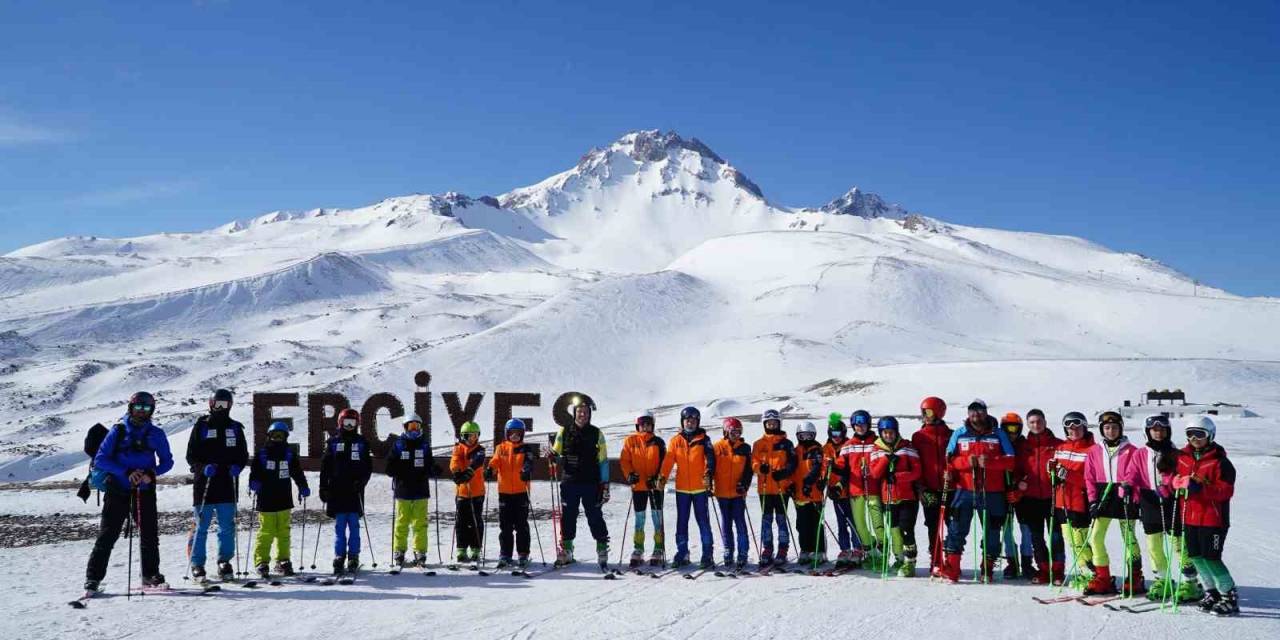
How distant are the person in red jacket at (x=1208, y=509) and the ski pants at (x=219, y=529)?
11836 millimetres

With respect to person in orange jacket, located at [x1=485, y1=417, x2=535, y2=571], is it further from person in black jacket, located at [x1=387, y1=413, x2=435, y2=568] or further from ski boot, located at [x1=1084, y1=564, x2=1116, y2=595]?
ski boot, located at [x1=1084, y1=564, x2=1116, y2=595]

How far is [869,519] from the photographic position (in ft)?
37.8

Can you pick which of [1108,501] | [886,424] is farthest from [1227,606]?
[886,424]

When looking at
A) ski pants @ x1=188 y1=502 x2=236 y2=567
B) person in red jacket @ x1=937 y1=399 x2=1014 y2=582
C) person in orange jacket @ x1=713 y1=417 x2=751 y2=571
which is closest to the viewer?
person in red jacket @ x1=937 y1=399 x2=1014 y2=582

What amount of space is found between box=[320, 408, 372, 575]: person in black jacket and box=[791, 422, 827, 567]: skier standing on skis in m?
6.26

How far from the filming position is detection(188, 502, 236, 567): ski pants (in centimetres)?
1088

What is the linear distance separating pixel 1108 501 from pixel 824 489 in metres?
3.63

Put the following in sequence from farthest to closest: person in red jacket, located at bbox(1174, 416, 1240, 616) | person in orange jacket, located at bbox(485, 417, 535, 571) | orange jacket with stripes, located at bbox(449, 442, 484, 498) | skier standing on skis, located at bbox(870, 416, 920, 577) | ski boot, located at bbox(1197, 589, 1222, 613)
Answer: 1. orange jacket with stripes, located at bbox(449, 442, 484, 498)
2. person in orange jacket, located at bbox(485, 417, 535, 571)
3. skier standing on skis, located at bbox(870, 416, 920, 577)
4. ski boot, located at bbox(1197, 589, 1222, 613)
5. person in red jacket, located at bbox(1174, 416, 1240, 616)

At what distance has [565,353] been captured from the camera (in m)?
63.6

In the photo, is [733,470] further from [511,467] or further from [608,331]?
[608,331]

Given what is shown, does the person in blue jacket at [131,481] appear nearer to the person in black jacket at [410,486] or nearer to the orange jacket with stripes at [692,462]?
the person in black jacket at [410,486]

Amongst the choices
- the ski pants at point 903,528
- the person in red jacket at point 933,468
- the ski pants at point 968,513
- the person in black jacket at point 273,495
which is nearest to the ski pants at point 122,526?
the person in black jacket at point 273,495

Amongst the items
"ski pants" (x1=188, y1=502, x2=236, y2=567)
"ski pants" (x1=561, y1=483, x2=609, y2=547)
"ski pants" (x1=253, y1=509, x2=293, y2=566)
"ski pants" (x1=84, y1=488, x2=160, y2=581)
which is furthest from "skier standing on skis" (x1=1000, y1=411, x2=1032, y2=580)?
"ski pants" (x1=84, y1=488, x2=160, y2=581)

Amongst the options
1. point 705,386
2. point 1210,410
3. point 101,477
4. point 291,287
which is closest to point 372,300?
point 291,287
